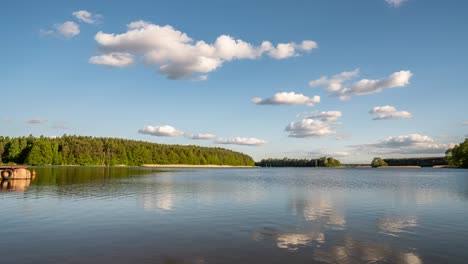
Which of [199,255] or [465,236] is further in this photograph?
[465,236]

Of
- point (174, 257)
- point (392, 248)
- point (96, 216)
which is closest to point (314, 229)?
point (392, 248)

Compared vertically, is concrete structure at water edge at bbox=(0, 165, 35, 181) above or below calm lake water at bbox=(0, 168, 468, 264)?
above

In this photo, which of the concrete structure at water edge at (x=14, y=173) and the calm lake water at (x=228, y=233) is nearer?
the calm lake water at (x=228, y=233)

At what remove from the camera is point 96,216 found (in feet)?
101

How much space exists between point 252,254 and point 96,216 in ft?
59.4

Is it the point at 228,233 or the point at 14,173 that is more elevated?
the point at 14,173

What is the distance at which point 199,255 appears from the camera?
59.6ft

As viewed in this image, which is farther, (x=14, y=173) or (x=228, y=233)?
(x=14, y=173)

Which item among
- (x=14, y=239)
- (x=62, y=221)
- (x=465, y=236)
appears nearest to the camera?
(x=14, y=239)

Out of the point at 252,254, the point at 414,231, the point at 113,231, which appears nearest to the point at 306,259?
the point at 252,254

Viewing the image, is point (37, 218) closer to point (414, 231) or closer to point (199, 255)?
point (199, 255)

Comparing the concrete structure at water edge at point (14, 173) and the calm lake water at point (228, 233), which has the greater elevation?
the concrete structure at water edge at point (14, 173)

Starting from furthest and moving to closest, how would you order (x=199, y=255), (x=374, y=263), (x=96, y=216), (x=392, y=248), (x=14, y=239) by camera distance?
(x=96, y=216), (x=14, y=239), (x=392, y=248), (x=199, y=255), (x=374, y=263)

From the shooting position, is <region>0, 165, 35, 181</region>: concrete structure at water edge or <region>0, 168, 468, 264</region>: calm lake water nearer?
<region>0, 168, 468, 264</region>: calm lake water
